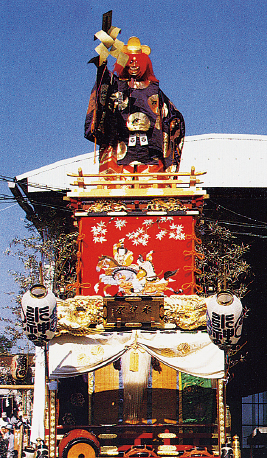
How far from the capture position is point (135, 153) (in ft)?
46.0

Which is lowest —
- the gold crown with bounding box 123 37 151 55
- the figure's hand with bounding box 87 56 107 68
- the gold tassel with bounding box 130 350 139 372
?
the gold tassel with bounding box 130 350 139 372

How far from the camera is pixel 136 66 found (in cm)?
1404

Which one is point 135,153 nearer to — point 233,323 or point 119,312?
point 119,312

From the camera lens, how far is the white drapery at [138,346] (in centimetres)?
1114

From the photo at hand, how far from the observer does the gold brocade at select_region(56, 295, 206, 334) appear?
11.2 m

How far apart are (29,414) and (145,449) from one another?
18.0ft

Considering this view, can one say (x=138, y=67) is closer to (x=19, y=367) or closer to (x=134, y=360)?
(x=134, y=360)

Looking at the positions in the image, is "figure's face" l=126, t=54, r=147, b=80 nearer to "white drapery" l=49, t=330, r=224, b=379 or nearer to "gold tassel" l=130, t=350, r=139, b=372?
"white drapery" l=49, t=330, r=224, b=379

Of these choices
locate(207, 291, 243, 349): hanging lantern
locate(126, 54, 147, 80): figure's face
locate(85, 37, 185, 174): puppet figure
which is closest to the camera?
locate(207, 291, 243, 349): hanging lantern

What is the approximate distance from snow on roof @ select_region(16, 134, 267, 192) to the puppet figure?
3.79 meters

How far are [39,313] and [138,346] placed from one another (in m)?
1.91

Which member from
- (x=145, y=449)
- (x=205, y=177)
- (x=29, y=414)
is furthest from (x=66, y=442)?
(x=205, y=177)

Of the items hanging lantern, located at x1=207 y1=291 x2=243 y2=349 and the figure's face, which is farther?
the figure's face

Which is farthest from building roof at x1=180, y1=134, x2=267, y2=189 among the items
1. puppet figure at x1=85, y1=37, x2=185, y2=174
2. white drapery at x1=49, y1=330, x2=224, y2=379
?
white drapery at x1=49, y1=330, x2=224, y2=379
